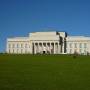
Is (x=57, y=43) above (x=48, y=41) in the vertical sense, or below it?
below

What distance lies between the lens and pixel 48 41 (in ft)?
485

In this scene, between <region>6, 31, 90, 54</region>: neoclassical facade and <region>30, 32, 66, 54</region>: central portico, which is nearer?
<region>30, 32, 66, 54</region>: central portico

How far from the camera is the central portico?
146875 mm

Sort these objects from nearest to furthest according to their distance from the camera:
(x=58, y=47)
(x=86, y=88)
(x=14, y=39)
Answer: (x=86, y=88), (x=58, y=47), (x=14, y=39)

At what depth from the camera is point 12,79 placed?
19.8 m

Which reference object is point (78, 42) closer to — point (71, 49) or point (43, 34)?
point (71, 49)

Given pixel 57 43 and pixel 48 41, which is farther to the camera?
pixel 57 43

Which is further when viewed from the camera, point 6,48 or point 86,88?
point 6,48

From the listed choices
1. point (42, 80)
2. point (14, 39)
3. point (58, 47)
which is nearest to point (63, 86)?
point (42, 80)

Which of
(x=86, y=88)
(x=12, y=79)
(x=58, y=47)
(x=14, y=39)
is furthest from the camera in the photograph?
(x=14, y=39)

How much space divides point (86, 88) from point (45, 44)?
133m

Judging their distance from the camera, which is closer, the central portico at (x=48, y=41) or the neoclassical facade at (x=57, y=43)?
the central portico at (x=48, y=41)

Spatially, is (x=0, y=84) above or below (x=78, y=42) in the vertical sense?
below

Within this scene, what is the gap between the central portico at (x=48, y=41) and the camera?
146875mm
